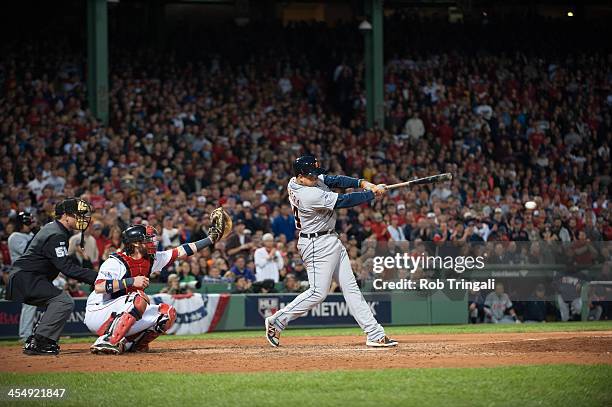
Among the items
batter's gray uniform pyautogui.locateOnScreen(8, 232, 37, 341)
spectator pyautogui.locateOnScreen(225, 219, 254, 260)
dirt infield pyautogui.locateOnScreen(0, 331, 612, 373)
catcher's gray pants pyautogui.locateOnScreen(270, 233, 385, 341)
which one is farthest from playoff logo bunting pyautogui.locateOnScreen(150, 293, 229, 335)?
catcher's gray pants pyautogui.locateOnScreen(270, 233, 385, 341)

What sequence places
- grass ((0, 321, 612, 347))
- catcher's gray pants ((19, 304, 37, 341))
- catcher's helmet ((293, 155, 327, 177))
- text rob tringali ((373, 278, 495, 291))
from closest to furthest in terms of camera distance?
catcher's helmet ((293, 155, 327, 177)) → catcher's gray pants ((19, 304, 37, 341)) → grass ((0, 321, 612, 347)) → text rob tringali ((373, 278, 495, 291))

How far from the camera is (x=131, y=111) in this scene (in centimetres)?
2322

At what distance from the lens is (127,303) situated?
36.2ft

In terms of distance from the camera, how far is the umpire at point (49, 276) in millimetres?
11039

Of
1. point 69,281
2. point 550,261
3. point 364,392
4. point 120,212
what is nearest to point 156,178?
point 120,212

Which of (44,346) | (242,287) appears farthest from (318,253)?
(242,287)

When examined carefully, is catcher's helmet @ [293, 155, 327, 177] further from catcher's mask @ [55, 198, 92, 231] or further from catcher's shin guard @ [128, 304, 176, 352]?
catcher's mask @ [55, 198, 92, 231]

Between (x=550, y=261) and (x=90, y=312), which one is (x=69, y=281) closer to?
(x=90, y=312)

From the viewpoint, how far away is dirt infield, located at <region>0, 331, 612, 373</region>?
9.88m

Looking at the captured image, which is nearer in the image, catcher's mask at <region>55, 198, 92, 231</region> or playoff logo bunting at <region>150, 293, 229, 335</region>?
catcher's mask at <region>55, 198, 92, 231</region>

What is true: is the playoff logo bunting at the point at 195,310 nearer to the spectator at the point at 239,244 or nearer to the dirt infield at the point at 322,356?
the spectator at the point at 239,244

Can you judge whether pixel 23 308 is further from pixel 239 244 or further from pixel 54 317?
pixel 239 244

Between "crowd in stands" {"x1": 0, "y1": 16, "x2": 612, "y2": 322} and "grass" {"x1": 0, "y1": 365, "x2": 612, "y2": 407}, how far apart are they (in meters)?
7.92

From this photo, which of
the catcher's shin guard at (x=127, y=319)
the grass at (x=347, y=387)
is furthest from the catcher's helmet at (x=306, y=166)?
the grass at (x=347, y=387)
